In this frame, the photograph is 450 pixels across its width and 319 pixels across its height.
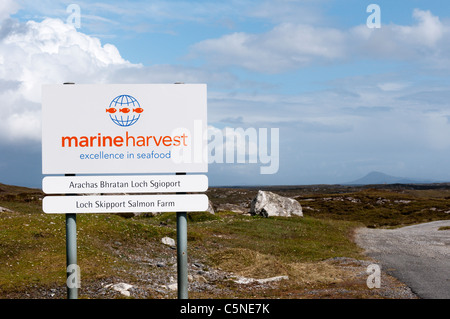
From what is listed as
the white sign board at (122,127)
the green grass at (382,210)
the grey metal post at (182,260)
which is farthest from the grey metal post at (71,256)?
the green grass at (382,210)

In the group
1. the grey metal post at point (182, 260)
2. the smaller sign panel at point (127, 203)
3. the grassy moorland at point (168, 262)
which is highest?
the smaller sign panel at point (127, 203)

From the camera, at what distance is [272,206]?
5869cm

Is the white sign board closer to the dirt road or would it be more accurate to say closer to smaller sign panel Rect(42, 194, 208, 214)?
smaller sign panel Rect(42, 194, 208, 214)

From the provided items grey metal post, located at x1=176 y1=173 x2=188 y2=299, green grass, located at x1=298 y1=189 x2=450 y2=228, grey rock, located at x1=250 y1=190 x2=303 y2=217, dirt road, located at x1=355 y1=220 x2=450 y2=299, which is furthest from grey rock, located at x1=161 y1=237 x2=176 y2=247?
green grass, located at x1=298 y1=189 x2=450 y2=228

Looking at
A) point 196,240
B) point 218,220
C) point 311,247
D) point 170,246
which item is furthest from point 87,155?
point 218,220

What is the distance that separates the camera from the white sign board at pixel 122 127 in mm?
14055

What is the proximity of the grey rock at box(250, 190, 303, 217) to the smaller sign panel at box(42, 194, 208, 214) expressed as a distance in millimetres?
43406

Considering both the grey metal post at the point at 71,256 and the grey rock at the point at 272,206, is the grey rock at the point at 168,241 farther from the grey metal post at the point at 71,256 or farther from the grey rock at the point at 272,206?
the grey rock at the point at 272,206

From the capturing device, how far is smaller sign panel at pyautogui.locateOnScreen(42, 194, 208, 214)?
13836 millimetres

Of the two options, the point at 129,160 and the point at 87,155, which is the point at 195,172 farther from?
the point at 87,155

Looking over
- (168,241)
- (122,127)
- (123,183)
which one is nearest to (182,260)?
(123,183)

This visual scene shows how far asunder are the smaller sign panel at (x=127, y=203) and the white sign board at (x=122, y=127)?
804 mm

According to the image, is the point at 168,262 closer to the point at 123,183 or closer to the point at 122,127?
the point at 123,183
